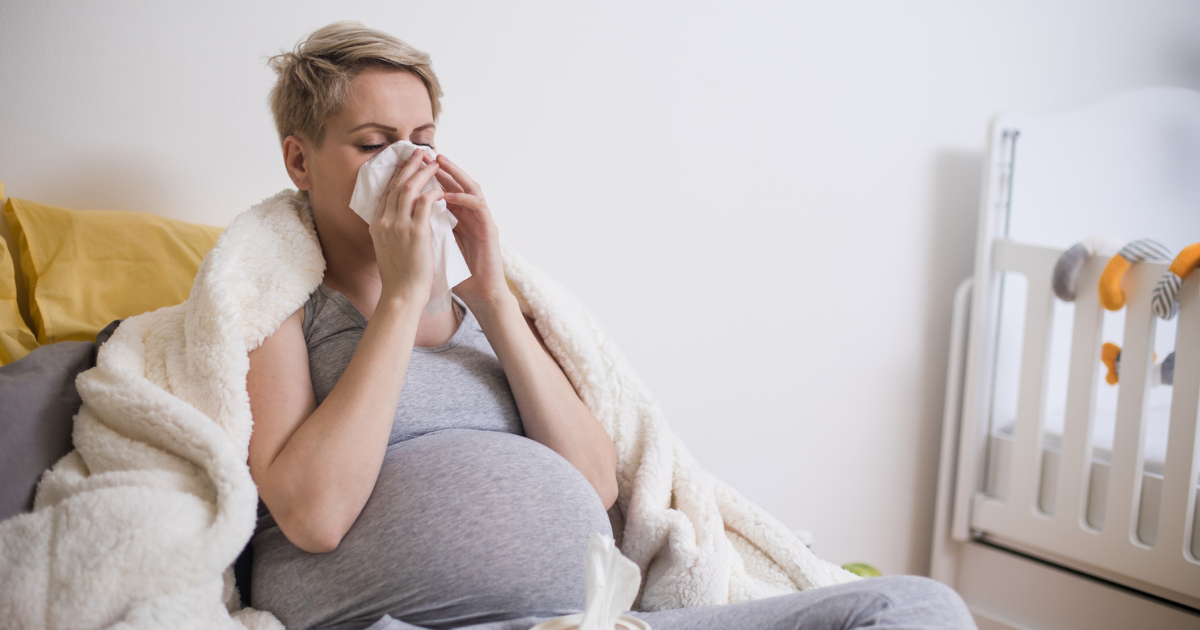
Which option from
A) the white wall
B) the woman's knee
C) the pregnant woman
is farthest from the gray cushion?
the woman's knee

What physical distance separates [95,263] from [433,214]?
18.0 inches

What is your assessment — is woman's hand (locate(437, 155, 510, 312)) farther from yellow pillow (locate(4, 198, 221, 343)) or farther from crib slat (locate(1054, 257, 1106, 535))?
crib slat (locate(1054, 257, 1106, 535))

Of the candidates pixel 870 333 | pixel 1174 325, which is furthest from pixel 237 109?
pixel 1174 325

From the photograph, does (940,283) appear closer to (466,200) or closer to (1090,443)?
(1090,443)

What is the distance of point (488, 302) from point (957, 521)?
1.50 meters

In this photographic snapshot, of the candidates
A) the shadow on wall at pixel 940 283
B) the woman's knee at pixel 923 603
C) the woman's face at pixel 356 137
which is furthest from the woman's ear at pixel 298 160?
the shadow on wall at pixel 940 283

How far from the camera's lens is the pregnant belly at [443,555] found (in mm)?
792

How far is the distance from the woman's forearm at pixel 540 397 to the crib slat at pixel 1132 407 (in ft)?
4.03

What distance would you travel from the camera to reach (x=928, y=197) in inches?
74.5

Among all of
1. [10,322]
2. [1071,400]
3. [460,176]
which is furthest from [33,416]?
[1071,400]

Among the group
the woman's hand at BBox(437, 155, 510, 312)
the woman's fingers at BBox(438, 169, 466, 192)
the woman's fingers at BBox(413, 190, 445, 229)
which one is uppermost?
the woman's fingers at BBox(438, 169, 466, 192)

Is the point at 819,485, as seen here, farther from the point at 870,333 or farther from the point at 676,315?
the point at 676,315

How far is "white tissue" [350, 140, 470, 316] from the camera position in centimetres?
92

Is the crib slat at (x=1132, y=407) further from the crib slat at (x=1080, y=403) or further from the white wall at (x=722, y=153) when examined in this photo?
the white wall at (x=722, y=153)
